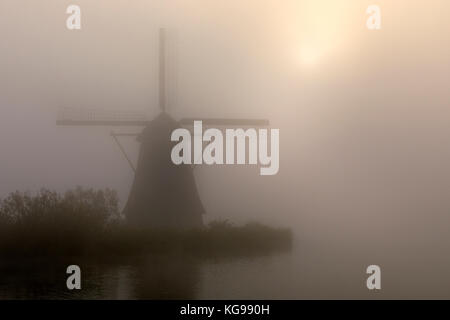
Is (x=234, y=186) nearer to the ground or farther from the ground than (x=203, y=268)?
farther from the ground

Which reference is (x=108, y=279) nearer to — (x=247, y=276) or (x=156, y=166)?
(x=156, y=166)

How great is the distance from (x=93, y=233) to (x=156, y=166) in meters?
0.76

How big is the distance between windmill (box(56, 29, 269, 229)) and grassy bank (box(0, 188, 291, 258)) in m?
0.12

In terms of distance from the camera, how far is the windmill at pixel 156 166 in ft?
12.6

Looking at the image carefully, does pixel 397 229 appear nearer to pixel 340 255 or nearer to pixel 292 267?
pixel 340 255

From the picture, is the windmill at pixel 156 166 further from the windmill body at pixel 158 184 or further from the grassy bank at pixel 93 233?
the grassy bank at pixel 93 233

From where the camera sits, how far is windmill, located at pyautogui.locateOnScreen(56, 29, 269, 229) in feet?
12.6

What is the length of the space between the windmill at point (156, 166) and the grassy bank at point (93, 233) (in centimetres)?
12

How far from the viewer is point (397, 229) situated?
399cm

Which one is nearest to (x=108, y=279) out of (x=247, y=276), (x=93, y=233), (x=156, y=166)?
(x=93, y=233)

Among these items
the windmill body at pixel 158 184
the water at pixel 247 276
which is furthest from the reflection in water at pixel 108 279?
the windmill body at pixel 158 184

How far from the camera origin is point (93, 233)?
13.0 feet

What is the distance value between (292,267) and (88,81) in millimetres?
2266
